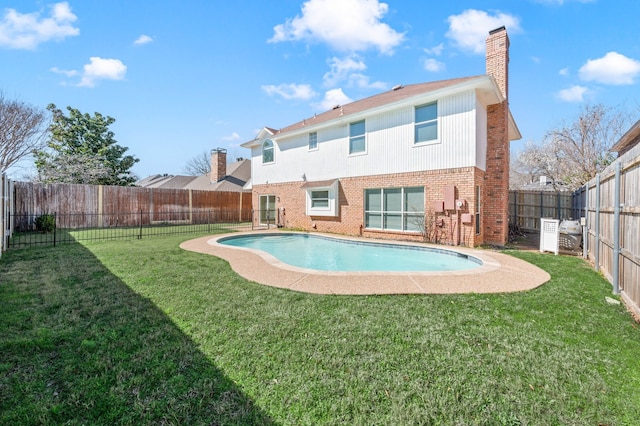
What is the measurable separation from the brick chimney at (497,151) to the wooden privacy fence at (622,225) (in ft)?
15.9

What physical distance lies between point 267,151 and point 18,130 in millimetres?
19435

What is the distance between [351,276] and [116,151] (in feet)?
98.1

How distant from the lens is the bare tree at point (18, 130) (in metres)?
20.9

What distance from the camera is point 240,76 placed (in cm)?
1357

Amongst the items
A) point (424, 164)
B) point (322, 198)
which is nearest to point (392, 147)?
point (424, 164)

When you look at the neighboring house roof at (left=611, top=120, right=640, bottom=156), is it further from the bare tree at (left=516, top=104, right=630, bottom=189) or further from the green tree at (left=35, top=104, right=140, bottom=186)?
the green tree at (left=35, top=104, right=140, bottom=186)

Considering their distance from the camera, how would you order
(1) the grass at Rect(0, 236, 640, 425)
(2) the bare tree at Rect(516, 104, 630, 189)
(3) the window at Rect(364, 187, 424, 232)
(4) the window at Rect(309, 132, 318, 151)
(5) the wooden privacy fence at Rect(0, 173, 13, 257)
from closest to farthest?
(1) the grass at Rect(0, 236, 640, 425), (5) the wooden privacy fence at Rect(0, 173, 13, 257), (3) the window at Rect(364, 187, 424, 232), (4) the window at Rect(309, 132, 318, 151), (2) the bare tree at Rect(516, 104, 630, 189)

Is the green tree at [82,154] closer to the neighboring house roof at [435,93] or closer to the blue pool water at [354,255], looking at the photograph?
the neighboring house roof at [435,93]

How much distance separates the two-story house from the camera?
33.8 ft

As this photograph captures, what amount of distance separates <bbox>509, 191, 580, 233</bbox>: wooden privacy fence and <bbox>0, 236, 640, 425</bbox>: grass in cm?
1185

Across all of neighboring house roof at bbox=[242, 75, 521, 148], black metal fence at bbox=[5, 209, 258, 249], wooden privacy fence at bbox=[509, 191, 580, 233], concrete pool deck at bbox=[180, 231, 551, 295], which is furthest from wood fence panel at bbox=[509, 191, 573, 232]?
black metal fence at bbox=[5, 209, 258, 249]

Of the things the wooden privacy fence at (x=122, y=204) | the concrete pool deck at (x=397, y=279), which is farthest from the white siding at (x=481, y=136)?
the wooden privacy fence at (x=122, y=204)

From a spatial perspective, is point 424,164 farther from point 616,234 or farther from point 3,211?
point 3,211

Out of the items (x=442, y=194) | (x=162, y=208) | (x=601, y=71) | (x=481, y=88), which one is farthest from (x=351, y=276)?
(x=601, y=71)
